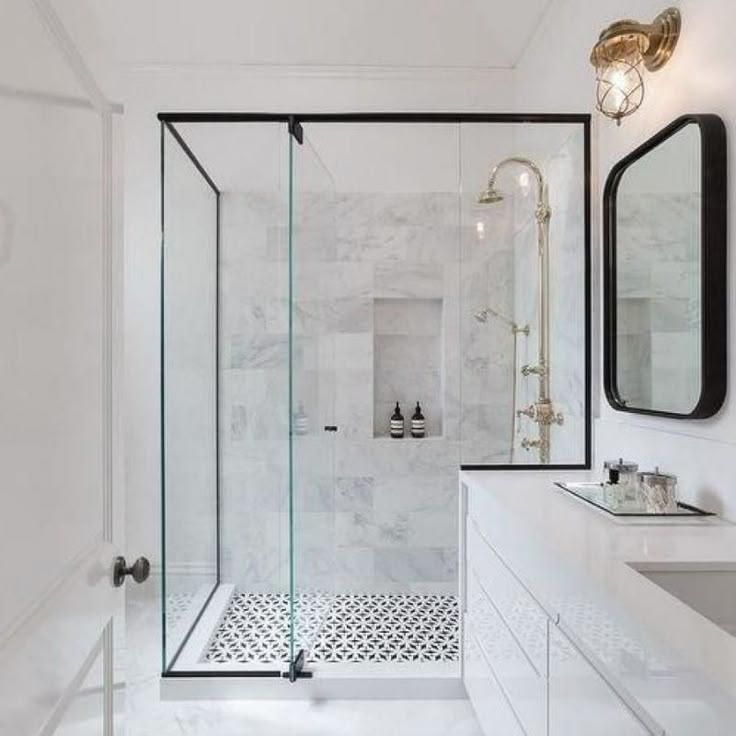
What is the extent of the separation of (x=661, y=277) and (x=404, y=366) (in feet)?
6.07

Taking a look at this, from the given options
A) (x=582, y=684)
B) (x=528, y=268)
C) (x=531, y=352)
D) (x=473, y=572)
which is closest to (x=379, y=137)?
(x=528, y=268)

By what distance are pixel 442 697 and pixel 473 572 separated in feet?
1.90

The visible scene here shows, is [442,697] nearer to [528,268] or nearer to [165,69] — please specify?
[528,268]

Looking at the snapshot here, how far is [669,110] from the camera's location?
167 cm

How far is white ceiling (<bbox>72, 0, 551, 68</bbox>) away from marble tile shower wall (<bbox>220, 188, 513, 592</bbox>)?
0.68 meters

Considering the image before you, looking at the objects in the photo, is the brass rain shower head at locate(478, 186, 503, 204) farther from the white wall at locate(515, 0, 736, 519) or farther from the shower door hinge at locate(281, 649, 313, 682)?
the shower door hinge at locate(281, 649, 313, 682)

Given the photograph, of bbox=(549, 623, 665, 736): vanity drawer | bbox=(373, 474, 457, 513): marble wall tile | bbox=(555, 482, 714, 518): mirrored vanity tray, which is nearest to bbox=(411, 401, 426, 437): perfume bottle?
bbox=(373, 474, 457, 513): marble wall tile

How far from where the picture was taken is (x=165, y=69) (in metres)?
3.17

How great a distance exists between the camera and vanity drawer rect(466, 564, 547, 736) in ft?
4.62

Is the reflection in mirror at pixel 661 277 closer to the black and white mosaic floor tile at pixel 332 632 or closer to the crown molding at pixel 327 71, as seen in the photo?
the black and white mosaic floor tile at pixel 332 632

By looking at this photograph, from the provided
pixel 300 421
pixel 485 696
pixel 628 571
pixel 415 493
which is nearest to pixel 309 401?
pixel 300 421

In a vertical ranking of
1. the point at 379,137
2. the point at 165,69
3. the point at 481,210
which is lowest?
the point at 481,210

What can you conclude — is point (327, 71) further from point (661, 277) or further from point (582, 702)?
point (582, 702)

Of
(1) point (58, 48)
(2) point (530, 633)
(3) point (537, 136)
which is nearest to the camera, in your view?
(1) point (58, 48)
